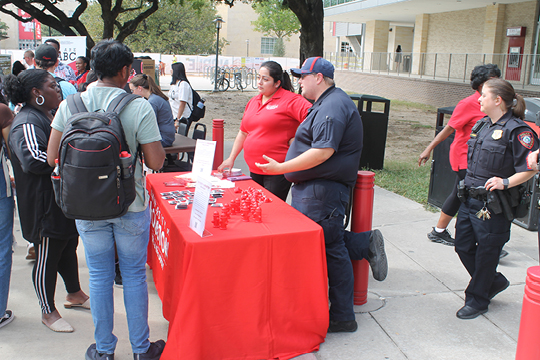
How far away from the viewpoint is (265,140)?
13.6 feet

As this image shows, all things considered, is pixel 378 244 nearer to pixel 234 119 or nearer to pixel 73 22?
pixel 234 119

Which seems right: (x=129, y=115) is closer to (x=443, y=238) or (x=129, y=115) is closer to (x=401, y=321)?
(x=401, y=321)

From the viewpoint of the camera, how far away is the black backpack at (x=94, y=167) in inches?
91.4

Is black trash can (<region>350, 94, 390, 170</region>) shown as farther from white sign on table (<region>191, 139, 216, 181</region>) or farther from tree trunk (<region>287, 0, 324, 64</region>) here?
white sign on table (<region>191, 139, 216, 181</region>)

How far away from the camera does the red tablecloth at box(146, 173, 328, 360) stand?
2660 millimetres

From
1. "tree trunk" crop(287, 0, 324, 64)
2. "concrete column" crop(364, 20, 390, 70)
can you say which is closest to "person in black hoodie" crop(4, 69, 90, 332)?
"tree trunk" crop(287, 0, 324, 64)

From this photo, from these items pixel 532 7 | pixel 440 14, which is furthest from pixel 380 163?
pixel 440 14

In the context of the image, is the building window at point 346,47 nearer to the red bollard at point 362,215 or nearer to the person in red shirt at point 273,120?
the person in red shirt at point 273,120

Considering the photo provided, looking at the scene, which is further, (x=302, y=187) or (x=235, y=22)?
(x=235, y=22)

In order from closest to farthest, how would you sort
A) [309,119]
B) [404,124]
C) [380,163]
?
[309,119] < [380,163] < [404,124]

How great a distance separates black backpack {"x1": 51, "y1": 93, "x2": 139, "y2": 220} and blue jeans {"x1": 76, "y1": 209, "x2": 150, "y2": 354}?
206 millimetres

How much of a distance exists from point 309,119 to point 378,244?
106cm

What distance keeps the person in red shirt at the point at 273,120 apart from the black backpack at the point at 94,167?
180 centimetres

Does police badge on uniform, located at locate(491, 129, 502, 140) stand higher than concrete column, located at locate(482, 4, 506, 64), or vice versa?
concrete column, located at locate(482, 4, 506, 64)
